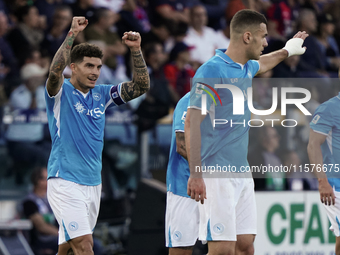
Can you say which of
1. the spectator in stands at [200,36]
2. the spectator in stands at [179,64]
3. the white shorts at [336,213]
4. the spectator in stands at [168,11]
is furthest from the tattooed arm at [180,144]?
the spectator in stands at [168,11]

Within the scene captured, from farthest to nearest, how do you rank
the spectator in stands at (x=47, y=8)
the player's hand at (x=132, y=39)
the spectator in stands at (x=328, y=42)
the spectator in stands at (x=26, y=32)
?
the spectator in stands at (x=328, y=42) → the spectator in stands at (x=47, y=8) → the spectator in stands at (x=26, y=32) → the player's hand at (x=132, y=39)

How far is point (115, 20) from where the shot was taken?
971 centimetres

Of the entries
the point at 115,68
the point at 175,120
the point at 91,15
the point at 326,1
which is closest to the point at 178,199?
the point at 175,120

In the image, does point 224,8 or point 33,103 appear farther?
point 224,8

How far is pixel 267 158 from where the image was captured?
7254 mm

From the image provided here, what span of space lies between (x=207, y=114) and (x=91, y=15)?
17.5 feet

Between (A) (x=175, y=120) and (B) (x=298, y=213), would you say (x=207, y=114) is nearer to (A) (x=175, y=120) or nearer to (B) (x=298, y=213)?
(A) (x=175, y=120)

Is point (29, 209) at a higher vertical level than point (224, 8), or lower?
lower

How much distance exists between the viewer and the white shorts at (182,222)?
19.1 ft

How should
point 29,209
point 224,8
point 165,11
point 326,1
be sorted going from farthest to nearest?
point 326,1, point 224,8, point 165,11, point 29,209

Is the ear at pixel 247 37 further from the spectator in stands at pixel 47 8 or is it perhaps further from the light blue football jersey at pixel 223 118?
the spectator in stands at pixel 47 8

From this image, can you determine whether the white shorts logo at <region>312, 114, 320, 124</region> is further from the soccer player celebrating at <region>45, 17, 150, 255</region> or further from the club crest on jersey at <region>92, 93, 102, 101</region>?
the club crest on jersey at <region>92, 93, 102, 101</region>

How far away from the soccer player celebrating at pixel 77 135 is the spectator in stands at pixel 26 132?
1.83m

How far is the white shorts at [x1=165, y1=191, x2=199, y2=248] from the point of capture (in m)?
5.82
